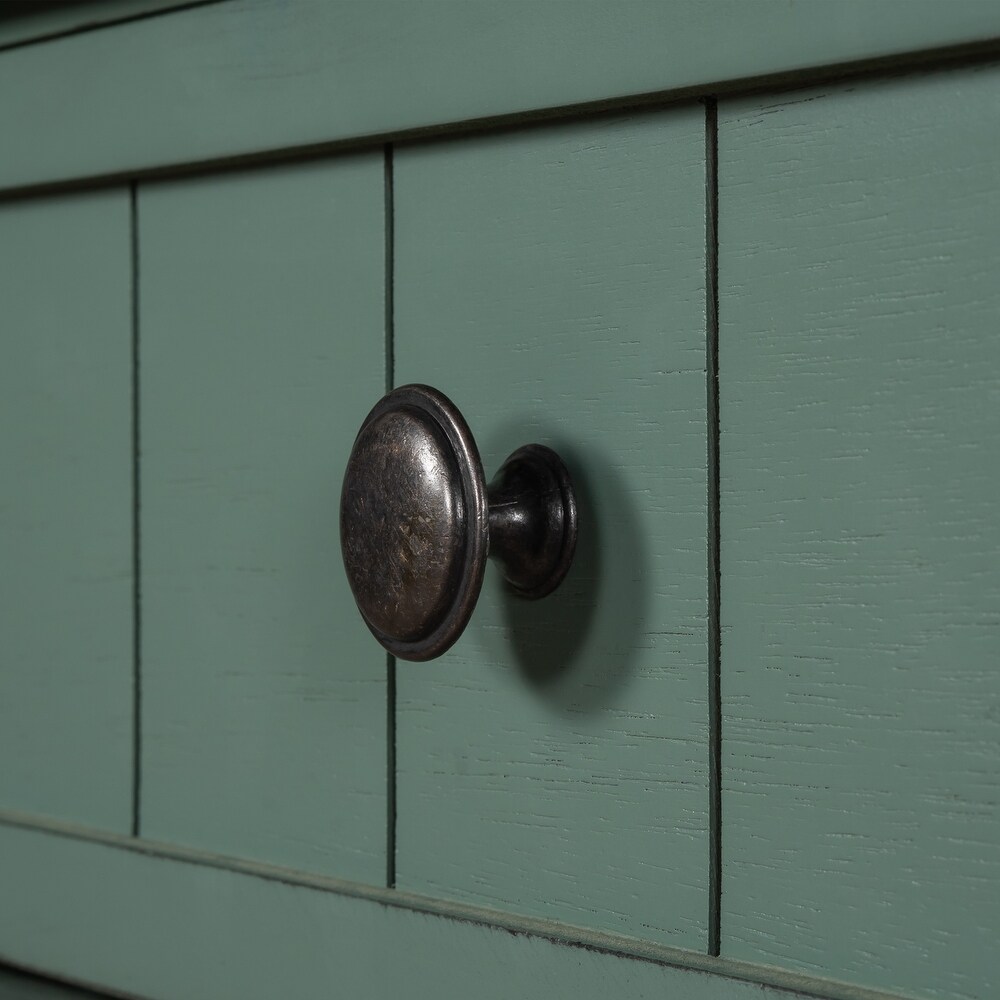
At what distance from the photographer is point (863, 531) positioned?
0.45 meters

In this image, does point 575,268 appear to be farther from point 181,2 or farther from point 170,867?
Result: point 170,867

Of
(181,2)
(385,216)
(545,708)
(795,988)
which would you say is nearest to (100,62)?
(181,2)

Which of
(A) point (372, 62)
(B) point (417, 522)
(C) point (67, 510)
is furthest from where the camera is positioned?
(C) point (67, 510)

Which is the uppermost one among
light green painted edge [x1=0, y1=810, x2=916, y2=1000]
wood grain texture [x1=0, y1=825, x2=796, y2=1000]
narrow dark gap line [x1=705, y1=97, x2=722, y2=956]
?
narrow dark gap line [x1=705, y1=97, x2=722, y2=956]

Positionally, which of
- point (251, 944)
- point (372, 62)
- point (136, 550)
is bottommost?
point (251, 944)

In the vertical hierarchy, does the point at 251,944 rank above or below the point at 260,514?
below

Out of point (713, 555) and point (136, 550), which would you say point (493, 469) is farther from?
point (136, 550)

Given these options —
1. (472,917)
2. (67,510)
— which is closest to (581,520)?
(472,917)

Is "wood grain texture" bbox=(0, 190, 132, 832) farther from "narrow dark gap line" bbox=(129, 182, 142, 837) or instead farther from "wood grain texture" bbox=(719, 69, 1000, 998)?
"wood grain texture" bbox=(719, 69, 1000, 998)

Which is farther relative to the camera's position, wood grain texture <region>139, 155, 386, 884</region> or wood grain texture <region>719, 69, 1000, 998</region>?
wood grain texture <region>139, 155, 386, 884</region>

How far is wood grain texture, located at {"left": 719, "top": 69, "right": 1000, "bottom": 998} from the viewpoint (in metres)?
0.43

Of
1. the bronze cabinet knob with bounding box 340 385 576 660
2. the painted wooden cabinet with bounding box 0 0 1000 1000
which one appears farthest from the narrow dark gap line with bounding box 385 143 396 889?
the bronze cabinet knob with bounding box 340 385 576 660

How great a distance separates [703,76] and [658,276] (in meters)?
0.08

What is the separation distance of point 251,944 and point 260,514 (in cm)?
20
